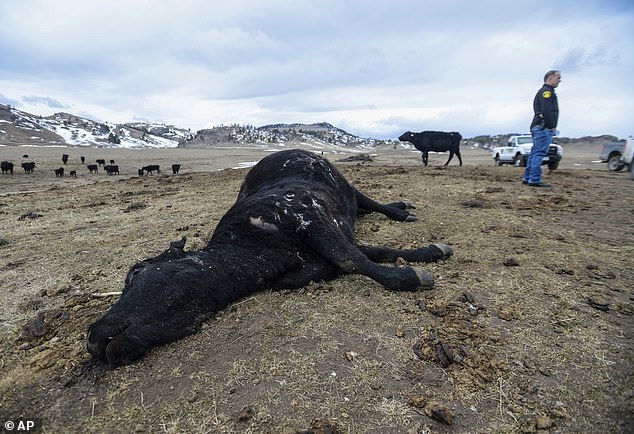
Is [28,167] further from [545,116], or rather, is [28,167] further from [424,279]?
[545,116]

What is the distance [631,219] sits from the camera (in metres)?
5.88

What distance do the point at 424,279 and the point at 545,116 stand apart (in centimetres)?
767

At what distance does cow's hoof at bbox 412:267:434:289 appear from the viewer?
3516 millimetres

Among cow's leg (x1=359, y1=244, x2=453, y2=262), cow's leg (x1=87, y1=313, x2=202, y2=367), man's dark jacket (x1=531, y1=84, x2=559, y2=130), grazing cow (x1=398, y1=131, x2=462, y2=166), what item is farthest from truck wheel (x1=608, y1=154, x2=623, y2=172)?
cow's leg (x1=87, y1=313, x2=202, y2=367)

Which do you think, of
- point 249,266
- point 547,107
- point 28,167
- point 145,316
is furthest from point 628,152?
point 28,167

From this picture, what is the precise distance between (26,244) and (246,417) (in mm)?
5706

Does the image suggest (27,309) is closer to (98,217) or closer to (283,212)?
(283,212)

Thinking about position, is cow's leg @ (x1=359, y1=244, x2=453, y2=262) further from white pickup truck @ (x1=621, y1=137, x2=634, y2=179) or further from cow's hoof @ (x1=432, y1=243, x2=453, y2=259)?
white pickup truck @ (x1=621, y1=137, x2=634, y2=179)

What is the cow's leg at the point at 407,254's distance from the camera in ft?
13.9

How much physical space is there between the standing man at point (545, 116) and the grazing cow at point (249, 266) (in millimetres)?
6580

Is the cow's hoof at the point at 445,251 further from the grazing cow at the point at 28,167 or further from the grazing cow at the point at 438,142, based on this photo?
the grazing cow at the point at 28,167

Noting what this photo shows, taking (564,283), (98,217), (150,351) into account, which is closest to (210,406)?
(150,351)

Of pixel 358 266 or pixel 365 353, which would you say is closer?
pixel 365 353

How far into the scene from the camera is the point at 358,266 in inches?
143
